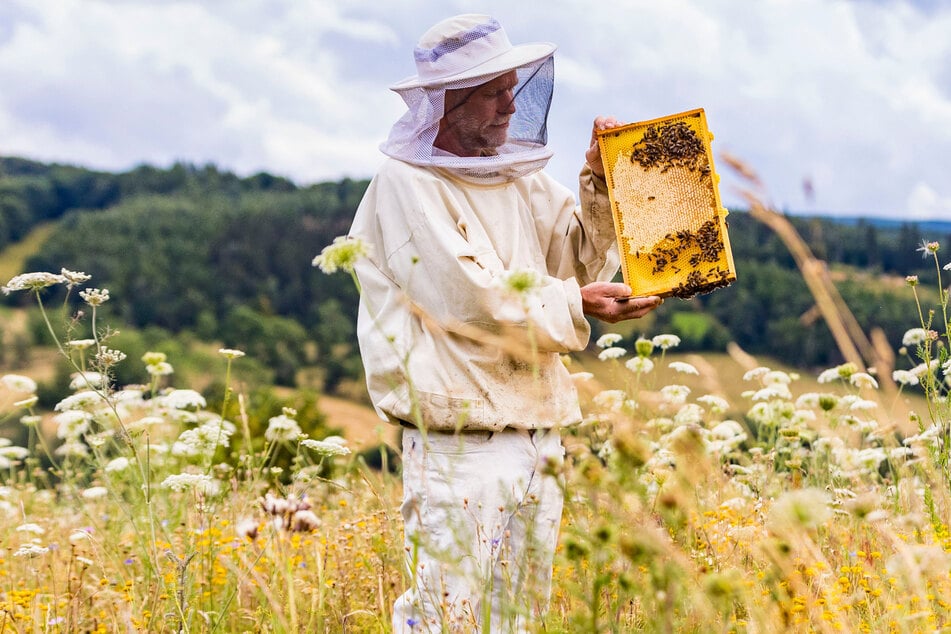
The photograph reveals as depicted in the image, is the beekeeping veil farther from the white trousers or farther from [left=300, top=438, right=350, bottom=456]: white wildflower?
[left=300, top=438, right=350, bottom=456]: white wildflower

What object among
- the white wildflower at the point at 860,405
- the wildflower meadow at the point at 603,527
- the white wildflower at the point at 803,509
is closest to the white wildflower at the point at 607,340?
the wildflower meadow at the point at 603,527

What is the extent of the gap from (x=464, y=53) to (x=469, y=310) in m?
0.98

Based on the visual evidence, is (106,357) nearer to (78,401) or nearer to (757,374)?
(78,401)

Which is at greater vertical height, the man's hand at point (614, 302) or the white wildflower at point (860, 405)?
the man's hand at point (614, 302)

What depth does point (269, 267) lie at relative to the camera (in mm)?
104625

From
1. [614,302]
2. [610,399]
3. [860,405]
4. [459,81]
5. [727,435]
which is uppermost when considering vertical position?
[459,81]

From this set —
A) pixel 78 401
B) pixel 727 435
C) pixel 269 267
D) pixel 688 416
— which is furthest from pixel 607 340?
pixel 269 267

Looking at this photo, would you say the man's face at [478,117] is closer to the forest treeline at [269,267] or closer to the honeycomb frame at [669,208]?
the honeycomb frame at [669,208]

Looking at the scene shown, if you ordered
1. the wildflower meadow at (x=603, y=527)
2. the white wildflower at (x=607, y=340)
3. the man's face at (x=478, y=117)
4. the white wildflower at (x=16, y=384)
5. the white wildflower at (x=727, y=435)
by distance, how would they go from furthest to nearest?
the white wildflower at (x=607, y=340) < the white wildflower at (x=16, y=384) < the white wildflower at (x=727, y=435) < the man's face at (x=478, y=117) < the wildflower meadow at (x=603, y=527)

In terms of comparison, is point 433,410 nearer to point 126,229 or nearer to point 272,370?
point 272,370

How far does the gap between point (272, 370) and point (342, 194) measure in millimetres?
64304

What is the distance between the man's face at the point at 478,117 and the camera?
3.53 meters

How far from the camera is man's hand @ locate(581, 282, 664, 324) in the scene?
10.8 ft

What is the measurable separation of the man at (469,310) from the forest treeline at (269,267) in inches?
1914
